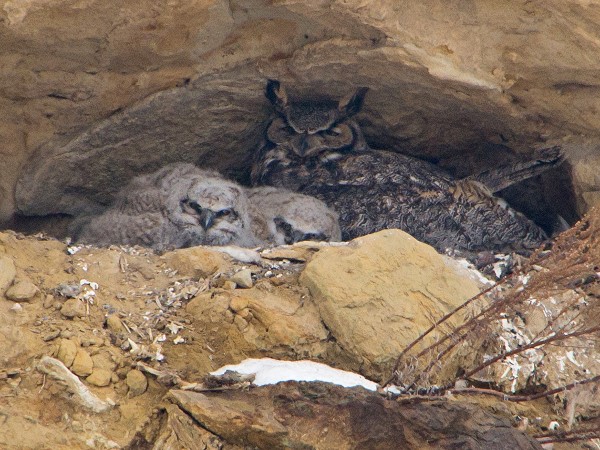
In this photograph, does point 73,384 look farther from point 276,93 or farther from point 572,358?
point 276,93

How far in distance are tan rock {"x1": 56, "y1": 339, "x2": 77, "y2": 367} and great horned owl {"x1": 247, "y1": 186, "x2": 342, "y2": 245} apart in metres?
1.81

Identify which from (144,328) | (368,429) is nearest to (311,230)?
(144,328)

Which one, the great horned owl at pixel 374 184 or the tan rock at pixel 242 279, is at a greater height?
the tan rock at pixel 242 279

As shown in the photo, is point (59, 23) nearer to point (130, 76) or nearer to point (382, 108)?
point (130, 76)

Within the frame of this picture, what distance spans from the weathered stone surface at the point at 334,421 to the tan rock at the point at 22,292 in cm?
74

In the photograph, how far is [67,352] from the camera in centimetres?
307

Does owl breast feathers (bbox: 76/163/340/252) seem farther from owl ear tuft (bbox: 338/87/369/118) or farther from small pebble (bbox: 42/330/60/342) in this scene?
small pebble (bbox: 42/330/60/342)

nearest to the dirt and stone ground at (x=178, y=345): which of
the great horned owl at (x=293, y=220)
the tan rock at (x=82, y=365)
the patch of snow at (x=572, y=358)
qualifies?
the tan rock at (x=82, y=365)

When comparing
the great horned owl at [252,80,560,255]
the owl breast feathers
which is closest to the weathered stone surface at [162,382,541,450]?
the owl breast feathers

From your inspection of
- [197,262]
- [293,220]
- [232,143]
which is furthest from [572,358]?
[232,143]

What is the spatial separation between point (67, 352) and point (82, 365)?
2.8 inches

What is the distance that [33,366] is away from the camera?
3021 millimetres

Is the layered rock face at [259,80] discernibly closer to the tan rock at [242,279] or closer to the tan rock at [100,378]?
the tan rock at [242,279]

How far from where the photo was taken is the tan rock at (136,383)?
10.00 ft
